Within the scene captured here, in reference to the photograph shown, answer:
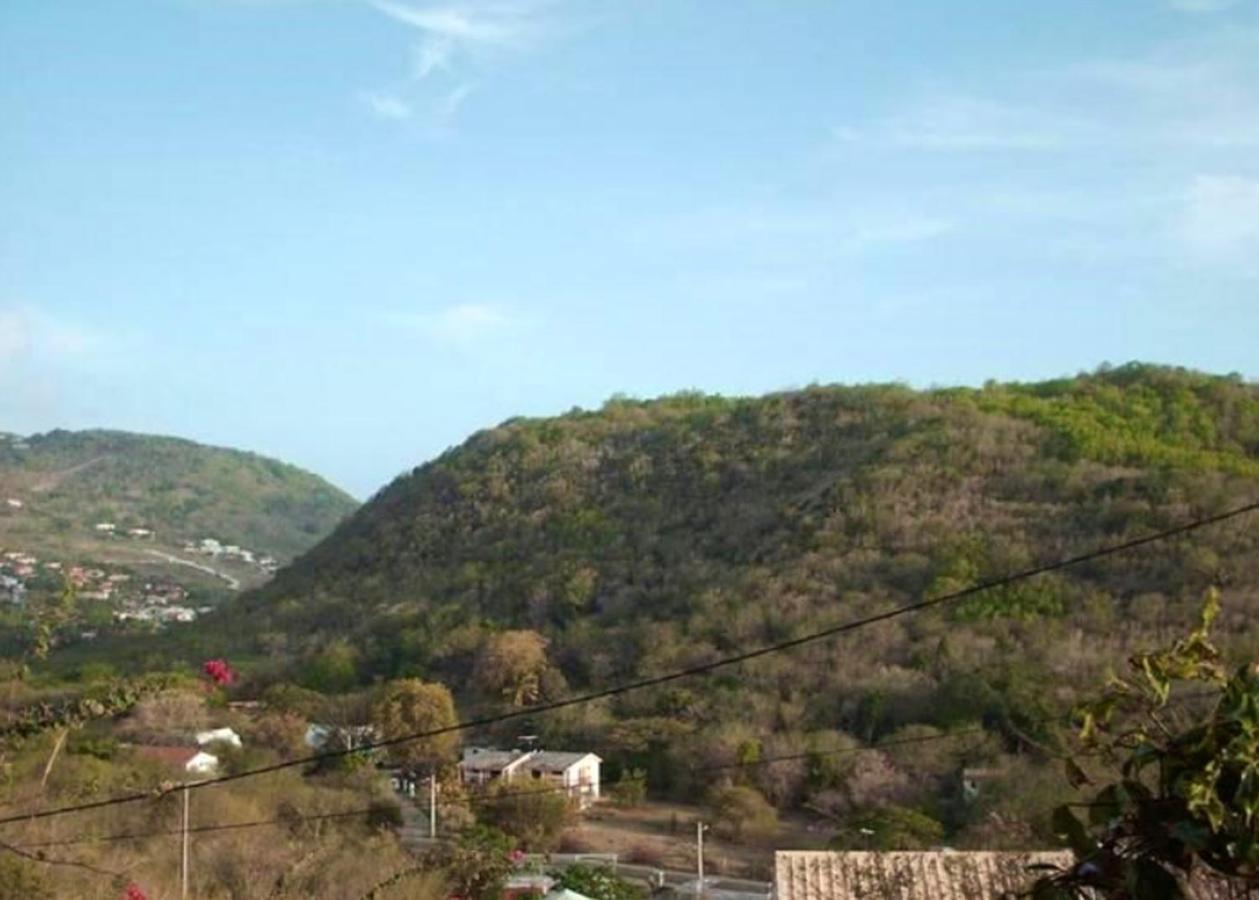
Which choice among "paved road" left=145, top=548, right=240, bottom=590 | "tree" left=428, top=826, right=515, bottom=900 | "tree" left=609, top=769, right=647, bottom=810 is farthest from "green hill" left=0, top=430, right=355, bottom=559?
"tree" left=428, top=826, right=515, bottom=900

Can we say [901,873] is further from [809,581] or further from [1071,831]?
[809,581]

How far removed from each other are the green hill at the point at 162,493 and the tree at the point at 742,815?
49803mm

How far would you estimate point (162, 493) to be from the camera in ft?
323

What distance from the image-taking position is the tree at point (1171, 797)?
212 cm

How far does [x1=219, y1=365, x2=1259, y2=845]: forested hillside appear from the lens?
2934 centimetres

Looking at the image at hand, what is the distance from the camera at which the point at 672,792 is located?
30000 mm

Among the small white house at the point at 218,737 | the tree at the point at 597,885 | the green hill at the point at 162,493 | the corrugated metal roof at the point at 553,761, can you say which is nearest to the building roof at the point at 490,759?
the corrugated metal roof at the point at 553,761

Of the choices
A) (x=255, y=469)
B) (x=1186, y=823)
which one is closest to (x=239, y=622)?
(x=1186, y=823)

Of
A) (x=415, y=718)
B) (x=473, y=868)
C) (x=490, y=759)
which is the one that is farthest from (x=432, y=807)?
(x=473, y=868)

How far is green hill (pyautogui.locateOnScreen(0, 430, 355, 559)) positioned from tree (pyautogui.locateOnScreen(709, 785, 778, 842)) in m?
49.8

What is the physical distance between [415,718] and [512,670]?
20.7ft

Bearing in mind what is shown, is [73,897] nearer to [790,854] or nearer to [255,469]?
[790,854]

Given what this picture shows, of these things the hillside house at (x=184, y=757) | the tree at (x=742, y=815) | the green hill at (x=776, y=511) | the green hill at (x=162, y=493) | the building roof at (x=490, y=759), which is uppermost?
the green hill at (x=162, y=493)

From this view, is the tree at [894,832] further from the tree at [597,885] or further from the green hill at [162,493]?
the green hill at [162,493]
